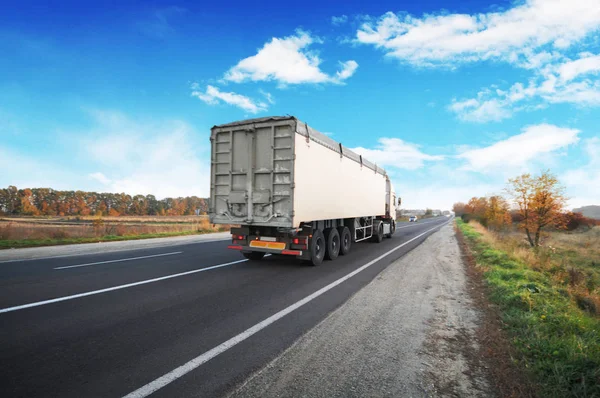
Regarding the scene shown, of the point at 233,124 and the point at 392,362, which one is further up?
the point at 233,124

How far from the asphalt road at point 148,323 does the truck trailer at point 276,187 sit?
974mm

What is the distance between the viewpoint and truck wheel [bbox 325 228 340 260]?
9594 millimetres

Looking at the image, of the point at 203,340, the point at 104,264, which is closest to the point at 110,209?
the point at 104,264

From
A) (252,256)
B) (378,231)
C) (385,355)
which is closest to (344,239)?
(252,256)

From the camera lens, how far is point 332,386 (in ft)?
8.86

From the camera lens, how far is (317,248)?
896 centimetres

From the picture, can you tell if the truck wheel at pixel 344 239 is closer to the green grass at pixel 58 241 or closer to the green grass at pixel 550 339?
the green grass at pixel 550 339

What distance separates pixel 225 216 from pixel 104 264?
3778 millimetres

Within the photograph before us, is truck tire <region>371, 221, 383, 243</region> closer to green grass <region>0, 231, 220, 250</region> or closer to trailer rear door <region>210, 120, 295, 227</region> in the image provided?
trailer rear door <region>210, 120, 295, 227</region>

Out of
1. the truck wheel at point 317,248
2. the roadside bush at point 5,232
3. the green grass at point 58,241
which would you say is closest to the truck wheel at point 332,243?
the truck wheel at point 317,248

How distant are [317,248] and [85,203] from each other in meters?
90.9

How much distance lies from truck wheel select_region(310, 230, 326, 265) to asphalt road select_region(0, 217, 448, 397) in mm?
673

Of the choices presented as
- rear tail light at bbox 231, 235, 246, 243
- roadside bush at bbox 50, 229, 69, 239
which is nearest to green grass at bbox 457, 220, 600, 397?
rear tail light at bbox 231, 235, 246, 243

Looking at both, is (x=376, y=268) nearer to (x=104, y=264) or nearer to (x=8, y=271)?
(x=104, y=264)
